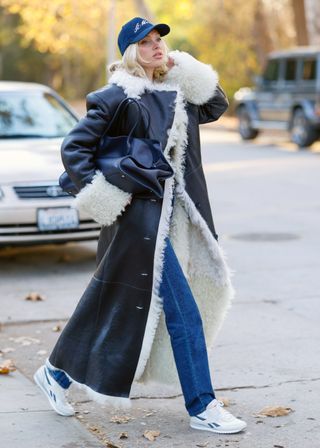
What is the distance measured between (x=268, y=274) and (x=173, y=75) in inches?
162

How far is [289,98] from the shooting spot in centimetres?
2367

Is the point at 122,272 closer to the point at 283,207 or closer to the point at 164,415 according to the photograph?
the point at 164,415

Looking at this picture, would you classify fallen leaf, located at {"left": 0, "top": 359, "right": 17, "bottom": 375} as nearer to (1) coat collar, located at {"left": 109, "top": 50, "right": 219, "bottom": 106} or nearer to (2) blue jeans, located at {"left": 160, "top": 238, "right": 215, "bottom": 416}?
(2) blue jeans, located at {"left": 160, "top": 238, "right": 215, "bottom": 416}

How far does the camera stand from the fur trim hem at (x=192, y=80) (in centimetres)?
482

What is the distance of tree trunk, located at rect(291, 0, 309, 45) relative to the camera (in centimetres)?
3130

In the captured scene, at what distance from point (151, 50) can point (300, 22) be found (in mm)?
27787

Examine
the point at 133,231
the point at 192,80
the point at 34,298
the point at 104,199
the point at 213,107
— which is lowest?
the point at 34,298

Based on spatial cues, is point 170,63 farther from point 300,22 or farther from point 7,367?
point 300,22

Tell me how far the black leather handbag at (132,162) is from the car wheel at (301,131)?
60.2ft

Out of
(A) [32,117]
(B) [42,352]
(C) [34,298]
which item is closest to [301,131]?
(A) [32,117]

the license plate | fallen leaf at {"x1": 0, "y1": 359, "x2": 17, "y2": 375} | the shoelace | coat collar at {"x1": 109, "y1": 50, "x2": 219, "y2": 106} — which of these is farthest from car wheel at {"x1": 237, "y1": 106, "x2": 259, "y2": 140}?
the shoelace

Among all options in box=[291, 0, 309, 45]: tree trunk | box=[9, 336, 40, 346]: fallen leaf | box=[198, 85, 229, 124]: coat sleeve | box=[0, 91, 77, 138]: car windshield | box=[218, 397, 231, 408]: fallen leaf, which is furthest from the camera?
box=[291, 0, 309, 45]: tree trunk

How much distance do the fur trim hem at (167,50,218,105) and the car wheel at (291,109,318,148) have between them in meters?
18.1

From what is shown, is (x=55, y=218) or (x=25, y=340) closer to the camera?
(x=25, y=340)
